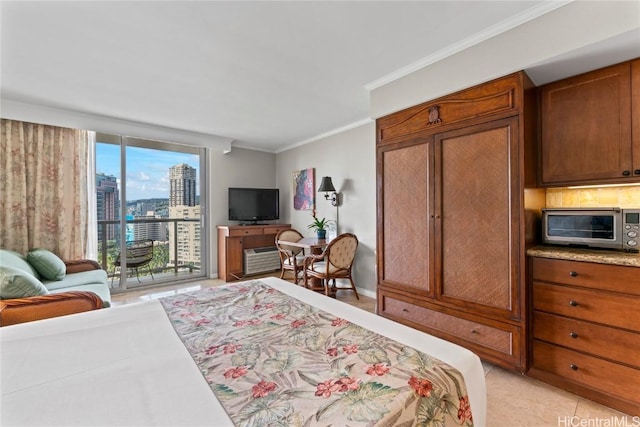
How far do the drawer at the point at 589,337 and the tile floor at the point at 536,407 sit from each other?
12.5 inches

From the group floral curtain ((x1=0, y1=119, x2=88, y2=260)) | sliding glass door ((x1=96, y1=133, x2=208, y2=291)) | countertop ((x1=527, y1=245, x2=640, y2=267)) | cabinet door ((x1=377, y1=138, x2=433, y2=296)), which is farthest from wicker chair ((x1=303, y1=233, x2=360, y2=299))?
floral curtain ((x1=0, y1=119, x2=88, y2=260))

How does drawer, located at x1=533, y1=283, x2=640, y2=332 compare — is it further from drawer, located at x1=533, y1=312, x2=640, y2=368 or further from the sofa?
the sofa

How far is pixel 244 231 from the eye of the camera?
487 centimetres

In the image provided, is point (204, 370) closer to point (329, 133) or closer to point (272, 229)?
point (329, 133)

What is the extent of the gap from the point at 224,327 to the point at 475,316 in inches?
73.4

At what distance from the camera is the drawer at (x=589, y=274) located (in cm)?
158

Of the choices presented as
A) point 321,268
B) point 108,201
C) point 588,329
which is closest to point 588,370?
point 588,329

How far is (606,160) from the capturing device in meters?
1.83

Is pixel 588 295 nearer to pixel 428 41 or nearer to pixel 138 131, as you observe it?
pixel 428 41

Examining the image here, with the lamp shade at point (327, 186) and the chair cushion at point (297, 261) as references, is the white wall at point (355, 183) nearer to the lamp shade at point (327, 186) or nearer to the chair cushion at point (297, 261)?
the lamp shade at point (327, 186)

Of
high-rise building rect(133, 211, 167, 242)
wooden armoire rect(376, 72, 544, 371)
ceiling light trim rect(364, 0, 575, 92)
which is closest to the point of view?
ceiling light trim rect(364, 0, 575, 92)

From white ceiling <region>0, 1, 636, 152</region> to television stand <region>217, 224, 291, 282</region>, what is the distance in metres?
2.15

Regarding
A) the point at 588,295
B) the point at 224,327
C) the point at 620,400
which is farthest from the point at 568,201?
the point at 224,327

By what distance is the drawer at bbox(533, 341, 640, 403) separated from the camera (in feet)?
5.22
